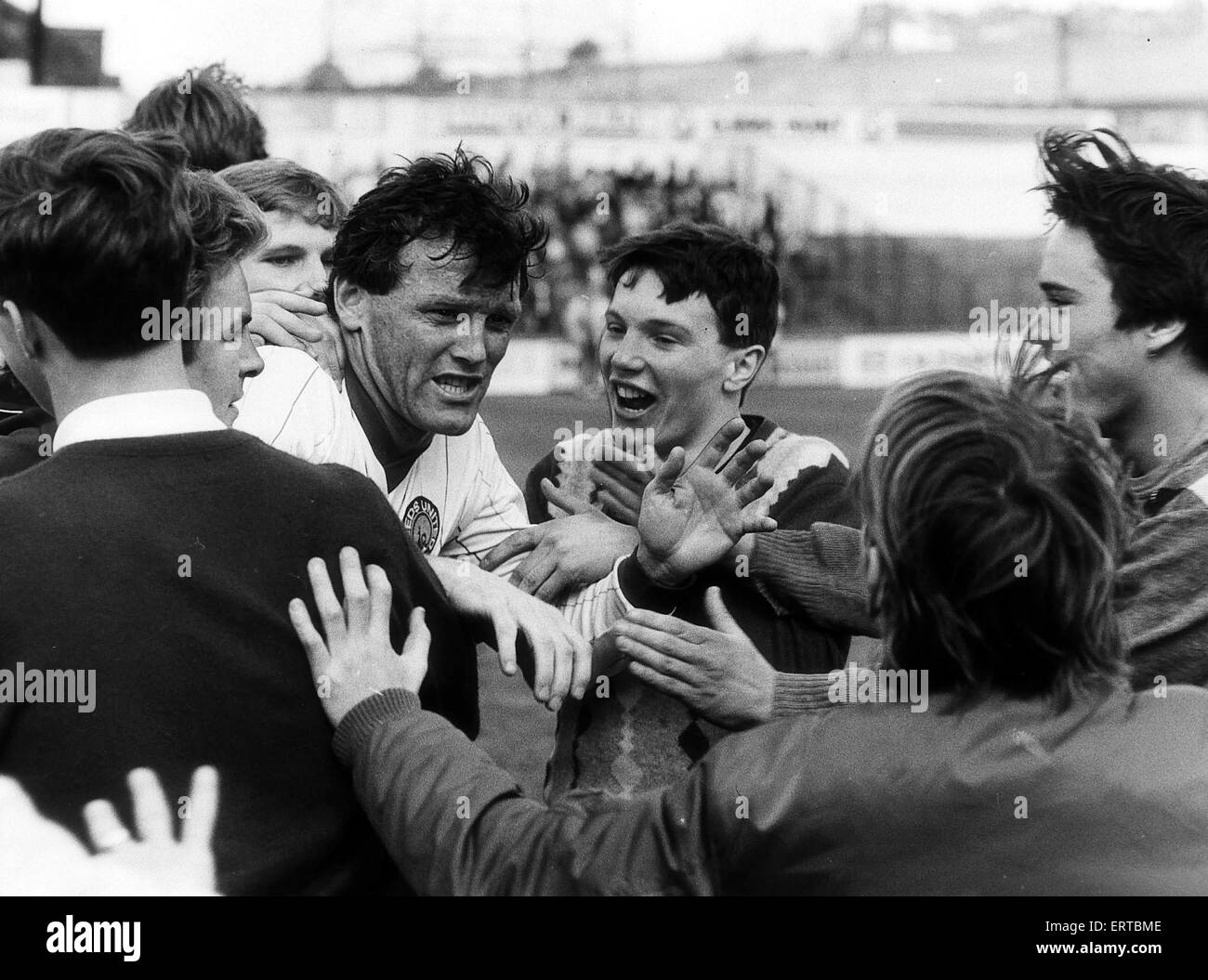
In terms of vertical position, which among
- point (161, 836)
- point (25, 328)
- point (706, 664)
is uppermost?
point (25, 328)

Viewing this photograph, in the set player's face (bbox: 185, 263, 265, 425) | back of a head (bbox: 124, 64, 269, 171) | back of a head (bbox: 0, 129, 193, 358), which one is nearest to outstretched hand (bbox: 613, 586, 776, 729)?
player's face (bbox: 185, 263, 265, 425)

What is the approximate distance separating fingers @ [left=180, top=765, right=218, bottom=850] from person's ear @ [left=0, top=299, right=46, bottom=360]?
0.54 meters

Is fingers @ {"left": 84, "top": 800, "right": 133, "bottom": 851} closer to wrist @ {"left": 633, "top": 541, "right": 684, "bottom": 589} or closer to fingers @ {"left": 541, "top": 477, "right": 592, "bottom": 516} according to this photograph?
wrist @ {"left": 633, "top": 541, "right": 684, "bottom": 589}

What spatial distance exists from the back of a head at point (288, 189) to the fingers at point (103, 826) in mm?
2015

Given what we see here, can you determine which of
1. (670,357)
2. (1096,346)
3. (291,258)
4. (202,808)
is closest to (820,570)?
(1096,346)

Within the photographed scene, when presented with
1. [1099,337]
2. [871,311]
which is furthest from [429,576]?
[871,311]

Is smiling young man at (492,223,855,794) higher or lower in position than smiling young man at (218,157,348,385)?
lower

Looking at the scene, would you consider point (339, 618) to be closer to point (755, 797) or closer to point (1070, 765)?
point (755, 797)

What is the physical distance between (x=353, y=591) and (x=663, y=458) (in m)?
1.48

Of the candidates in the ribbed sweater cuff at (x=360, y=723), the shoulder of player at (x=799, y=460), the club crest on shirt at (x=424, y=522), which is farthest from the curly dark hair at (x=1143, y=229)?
the ribbed sweater cuff at (x=360, y=723)

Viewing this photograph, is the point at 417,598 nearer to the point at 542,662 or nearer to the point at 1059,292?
the point at 542,662

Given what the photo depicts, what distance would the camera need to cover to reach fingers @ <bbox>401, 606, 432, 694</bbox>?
6.16 ft

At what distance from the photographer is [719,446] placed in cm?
261
